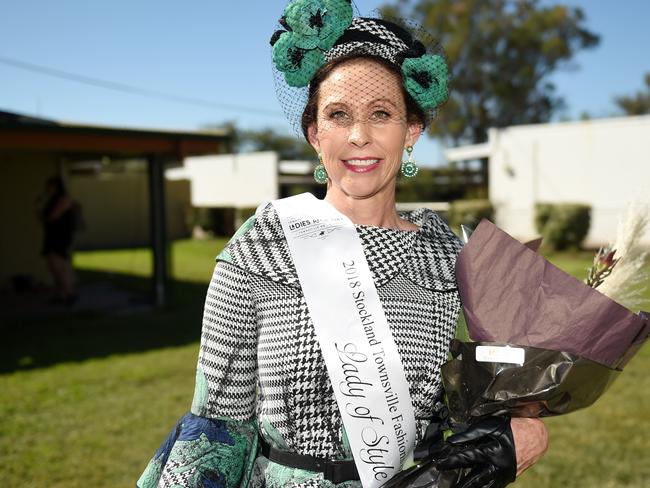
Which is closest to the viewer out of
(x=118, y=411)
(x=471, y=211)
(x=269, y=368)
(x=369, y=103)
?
(x=269, y=368)

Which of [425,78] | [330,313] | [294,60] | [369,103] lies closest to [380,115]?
[369,103]

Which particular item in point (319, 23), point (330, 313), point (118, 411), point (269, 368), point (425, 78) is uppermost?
point (319, 23)

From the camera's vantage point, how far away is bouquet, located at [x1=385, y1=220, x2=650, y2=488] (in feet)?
4.48

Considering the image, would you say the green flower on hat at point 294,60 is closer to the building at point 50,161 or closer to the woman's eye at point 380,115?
the woman's eye at point 380,115

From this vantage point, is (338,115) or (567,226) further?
(567,226)

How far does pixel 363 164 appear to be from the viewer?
5.49 feet

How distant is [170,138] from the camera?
1040cm

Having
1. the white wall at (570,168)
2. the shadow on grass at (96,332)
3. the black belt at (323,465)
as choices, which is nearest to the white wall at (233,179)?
the white wall at (570,168)

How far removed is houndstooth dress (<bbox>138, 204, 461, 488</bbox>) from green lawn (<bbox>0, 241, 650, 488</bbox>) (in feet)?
9.79

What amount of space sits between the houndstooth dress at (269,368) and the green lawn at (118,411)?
2.98 metres

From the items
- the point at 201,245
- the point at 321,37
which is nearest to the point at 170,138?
the point at 321,37

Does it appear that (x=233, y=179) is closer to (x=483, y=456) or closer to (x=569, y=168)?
(x=569, y=168)

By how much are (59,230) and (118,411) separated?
5861 mm

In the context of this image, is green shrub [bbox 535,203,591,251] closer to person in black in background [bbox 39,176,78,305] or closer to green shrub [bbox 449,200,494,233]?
green shrub [bbox 449,200,494,233]
